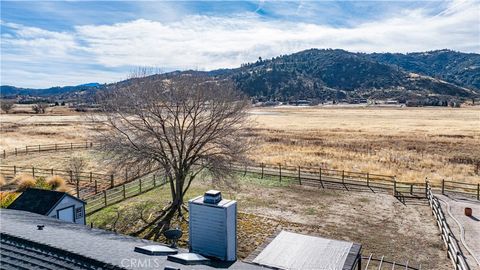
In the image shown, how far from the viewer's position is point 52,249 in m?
7.36

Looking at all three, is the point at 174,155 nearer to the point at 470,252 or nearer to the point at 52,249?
the point at 52,249

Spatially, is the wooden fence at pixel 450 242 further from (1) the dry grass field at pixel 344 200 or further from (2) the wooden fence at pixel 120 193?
(2) the wooden fence at pixel 120 193

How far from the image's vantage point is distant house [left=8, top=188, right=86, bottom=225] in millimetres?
14273

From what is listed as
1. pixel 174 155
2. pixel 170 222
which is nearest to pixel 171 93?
pixel 174 155

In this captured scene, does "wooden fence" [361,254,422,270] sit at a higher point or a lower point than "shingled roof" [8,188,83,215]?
lower

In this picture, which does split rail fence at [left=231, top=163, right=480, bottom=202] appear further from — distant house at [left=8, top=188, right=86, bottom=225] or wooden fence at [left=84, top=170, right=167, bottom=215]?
distant house at [left=8, top=188, right=86, bottom=225]

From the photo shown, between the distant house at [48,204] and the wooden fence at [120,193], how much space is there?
472cm

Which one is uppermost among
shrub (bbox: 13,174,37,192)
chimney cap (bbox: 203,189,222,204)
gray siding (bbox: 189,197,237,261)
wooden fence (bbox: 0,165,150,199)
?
chimney cap (bbox: 203,189,222,204)

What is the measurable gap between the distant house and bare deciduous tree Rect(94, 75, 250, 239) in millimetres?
3682

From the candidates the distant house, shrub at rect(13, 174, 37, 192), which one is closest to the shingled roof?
the distant house

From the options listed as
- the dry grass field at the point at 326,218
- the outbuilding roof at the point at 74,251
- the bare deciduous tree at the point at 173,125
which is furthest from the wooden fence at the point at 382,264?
the bare deciduous tree at the point at 173,125
